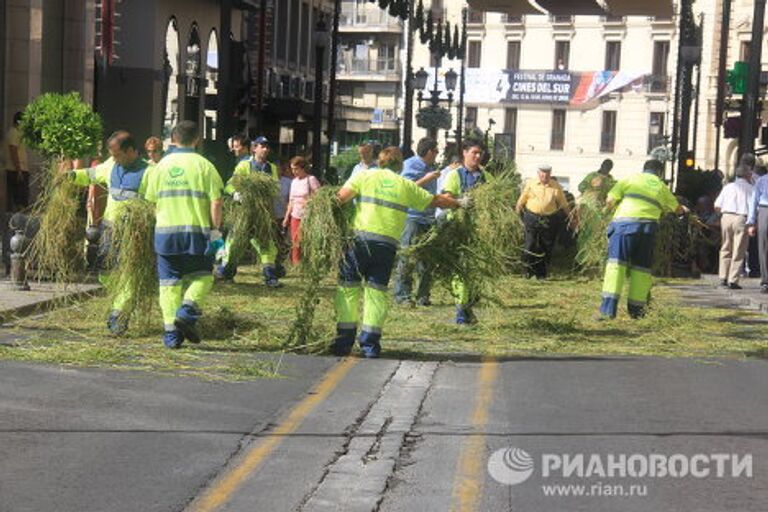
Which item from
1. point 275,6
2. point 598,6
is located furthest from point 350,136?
point 598,6

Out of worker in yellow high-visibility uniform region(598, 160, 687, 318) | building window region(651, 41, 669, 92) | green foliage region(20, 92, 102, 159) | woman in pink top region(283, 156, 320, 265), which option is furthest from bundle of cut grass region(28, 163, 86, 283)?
building window region(651, 41, 669, 92)

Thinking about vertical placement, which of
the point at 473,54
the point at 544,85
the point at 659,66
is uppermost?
the point at 473,54

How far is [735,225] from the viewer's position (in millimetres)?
23594

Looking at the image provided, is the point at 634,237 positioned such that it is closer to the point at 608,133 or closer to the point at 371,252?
the point at 371,252

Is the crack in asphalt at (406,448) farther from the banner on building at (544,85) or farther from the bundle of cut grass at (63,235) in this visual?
the banner on building at (544,85)

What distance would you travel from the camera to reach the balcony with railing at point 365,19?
4112 inches

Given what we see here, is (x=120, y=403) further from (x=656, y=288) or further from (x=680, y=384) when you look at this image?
(x=656, y=288)

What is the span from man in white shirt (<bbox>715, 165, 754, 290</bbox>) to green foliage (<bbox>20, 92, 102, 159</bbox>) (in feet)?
31.5

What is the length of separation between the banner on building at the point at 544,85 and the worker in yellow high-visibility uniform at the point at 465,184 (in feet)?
234

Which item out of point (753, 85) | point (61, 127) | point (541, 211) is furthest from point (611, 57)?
point (61, 127)

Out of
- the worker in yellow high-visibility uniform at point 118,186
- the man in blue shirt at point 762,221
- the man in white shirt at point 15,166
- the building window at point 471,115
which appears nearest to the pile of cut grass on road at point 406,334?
the worker in yellow high-visibility uniform at point 118,186

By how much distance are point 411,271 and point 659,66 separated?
75300 mm

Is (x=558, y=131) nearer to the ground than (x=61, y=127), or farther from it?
nearer to the ground

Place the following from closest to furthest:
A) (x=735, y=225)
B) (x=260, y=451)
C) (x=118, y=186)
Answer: (x=260, y=451)
(x=118, y=186)
(x=735, y=225)
